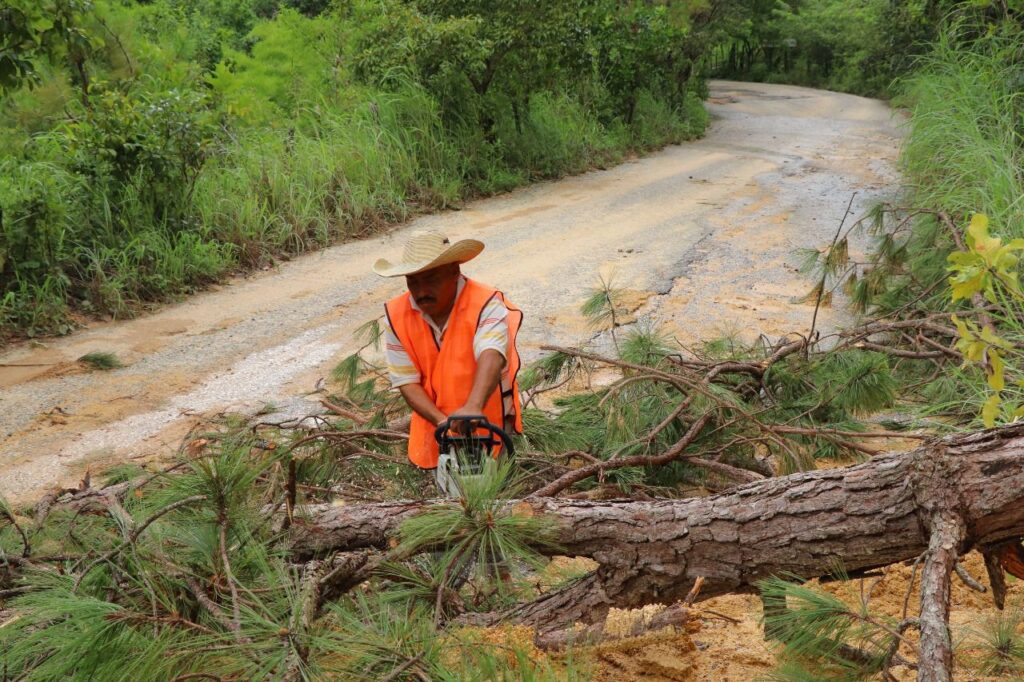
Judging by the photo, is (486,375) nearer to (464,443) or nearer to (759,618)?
(464,443)

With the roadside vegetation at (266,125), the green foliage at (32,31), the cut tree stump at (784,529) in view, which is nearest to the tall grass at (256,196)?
the roadside vegetation at (266,125)

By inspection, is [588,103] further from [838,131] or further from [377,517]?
[377,517]

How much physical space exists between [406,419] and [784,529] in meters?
2.01

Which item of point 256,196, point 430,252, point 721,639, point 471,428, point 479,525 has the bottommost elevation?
point 721,639

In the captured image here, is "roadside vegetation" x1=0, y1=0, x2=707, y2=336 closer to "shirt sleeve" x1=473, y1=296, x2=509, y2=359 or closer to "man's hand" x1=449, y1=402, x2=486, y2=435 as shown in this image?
"shirt sleeve" x1=473, y1=296, x2=509, y2=359

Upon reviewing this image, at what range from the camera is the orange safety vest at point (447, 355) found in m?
3.07

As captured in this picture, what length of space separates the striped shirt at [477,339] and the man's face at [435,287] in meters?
0.03

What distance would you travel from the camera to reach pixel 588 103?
46.3 ft

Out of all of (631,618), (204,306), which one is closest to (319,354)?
(204,306)

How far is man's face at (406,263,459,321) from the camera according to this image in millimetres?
3057

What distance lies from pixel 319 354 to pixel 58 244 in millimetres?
2324

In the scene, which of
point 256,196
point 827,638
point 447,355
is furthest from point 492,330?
point 256,196

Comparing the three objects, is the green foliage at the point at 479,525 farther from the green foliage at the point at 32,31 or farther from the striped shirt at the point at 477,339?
the green foliage at the point at 32,31

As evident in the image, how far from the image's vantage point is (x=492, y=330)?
9.98 feet
